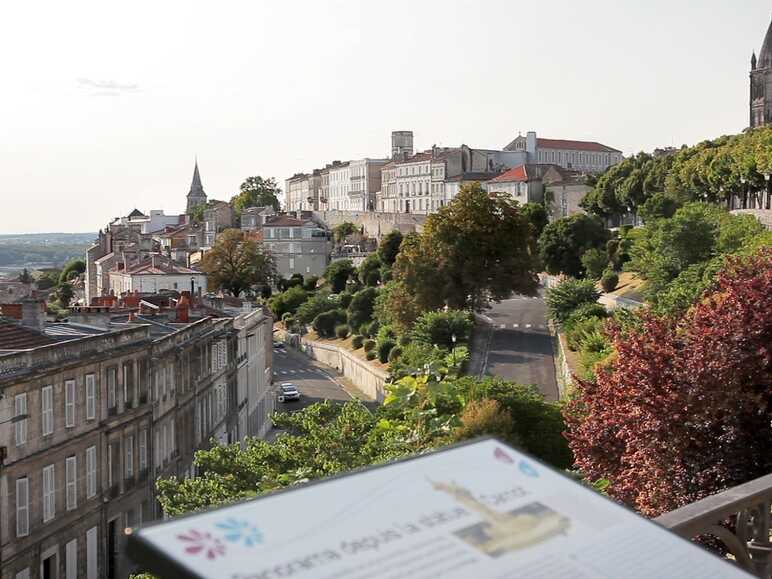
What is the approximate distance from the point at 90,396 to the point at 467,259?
2805 cm

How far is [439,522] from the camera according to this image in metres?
3.42

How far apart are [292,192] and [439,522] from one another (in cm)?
19460

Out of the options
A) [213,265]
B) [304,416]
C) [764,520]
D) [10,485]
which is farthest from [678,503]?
[213,265]

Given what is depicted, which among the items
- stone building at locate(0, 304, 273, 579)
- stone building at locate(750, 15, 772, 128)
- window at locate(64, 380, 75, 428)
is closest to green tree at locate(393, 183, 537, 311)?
stone building at locate(0, 304, 273, 579)

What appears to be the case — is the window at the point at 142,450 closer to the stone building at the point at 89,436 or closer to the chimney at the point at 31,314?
the stone building at the point at 89,436

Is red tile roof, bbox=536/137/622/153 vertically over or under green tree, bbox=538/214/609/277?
over

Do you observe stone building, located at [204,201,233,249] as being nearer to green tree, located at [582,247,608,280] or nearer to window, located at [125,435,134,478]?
green tree, located at [582,247,608,280]

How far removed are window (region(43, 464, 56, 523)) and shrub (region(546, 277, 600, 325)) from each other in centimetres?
2951

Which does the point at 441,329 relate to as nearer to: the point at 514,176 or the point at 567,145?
the point at 514,176

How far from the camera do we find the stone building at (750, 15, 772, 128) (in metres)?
139

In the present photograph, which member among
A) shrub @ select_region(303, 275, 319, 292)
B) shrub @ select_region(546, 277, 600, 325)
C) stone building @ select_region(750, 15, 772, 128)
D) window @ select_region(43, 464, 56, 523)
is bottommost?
window @ select_region(43, 464, 56, 523)

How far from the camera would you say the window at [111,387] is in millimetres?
28281

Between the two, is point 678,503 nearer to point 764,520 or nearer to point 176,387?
point 764,520

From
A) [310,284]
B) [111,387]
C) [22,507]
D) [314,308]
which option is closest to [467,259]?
[111,387]
